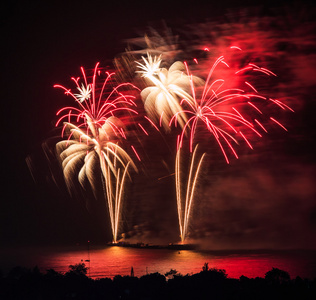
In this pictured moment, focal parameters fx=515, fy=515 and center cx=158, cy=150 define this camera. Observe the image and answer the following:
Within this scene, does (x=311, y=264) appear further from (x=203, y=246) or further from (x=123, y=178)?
(x=123, y=178)

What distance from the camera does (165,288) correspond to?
12.1 metres

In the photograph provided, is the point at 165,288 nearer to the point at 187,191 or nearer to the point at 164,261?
the point at 187,191

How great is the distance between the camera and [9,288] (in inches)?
489

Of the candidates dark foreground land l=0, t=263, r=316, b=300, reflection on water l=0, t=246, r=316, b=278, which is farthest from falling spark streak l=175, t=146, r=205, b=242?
dark foreground land l=0, t=263, r=316, b=300

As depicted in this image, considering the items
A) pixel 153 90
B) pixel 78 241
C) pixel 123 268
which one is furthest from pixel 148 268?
pixel 78 241

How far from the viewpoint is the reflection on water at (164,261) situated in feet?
59.7

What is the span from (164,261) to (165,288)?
9111 mm

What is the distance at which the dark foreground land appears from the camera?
36.6 feet

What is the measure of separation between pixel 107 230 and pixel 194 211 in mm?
11677

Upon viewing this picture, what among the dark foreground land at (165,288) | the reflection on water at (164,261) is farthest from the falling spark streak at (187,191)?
the dark foreground land at (165,288)

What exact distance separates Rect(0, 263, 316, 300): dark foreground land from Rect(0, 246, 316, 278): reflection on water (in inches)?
184

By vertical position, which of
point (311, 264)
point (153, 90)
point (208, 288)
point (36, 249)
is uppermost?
point (153, 90)

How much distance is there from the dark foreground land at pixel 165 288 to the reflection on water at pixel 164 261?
468 centimetres

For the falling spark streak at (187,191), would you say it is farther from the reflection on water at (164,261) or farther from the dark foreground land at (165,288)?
the dark foreground land at (165,288)
